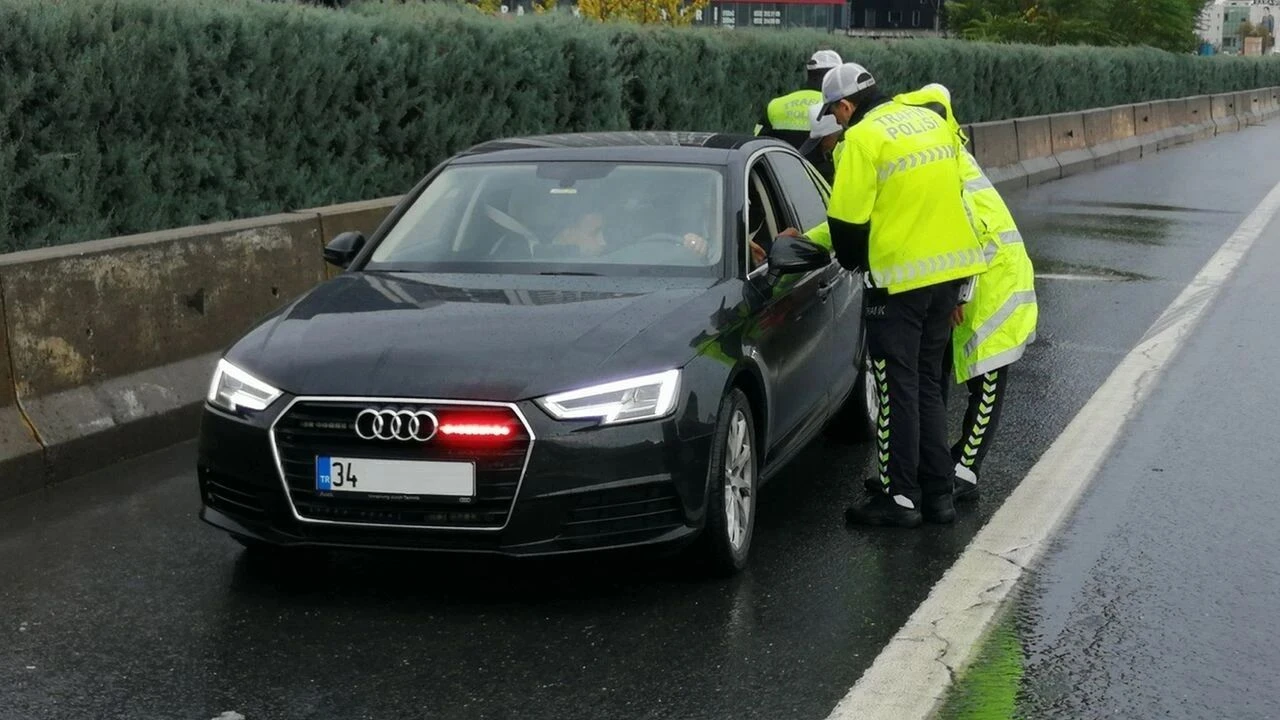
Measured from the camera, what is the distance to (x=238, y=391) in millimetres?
5867

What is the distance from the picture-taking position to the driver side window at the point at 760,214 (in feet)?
23.0

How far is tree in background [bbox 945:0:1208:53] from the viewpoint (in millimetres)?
68000

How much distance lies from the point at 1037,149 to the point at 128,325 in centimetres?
2170

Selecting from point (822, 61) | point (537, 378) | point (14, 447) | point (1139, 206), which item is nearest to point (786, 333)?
point (537, 378)

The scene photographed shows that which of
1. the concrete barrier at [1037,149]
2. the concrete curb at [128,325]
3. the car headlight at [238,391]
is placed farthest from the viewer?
the concrete barrier at [1037,149]

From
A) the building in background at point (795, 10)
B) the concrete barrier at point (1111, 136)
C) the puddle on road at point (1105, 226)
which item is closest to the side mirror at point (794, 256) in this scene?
the puddle on road at point (1105, 226)

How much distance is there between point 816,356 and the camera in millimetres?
7336

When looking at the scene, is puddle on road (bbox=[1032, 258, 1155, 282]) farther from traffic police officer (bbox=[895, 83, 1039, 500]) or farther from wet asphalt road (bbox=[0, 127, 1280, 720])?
traffic police officer (bbox=[895, 83, 1039, 500])

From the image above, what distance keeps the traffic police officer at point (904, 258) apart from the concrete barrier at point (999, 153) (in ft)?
57.4

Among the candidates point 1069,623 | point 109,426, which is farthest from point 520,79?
point 1069,623

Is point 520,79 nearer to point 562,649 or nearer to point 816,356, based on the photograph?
point 816,356

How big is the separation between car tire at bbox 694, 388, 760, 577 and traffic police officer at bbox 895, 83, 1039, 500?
1.34 m

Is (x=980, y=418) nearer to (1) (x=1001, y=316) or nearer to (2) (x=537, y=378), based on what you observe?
(1) (x=1001, y=316)

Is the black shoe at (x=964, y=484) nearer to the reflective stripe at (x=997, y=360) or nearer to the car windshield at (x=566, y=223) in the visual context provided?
the reflective stripe at (x=997, y=360)
